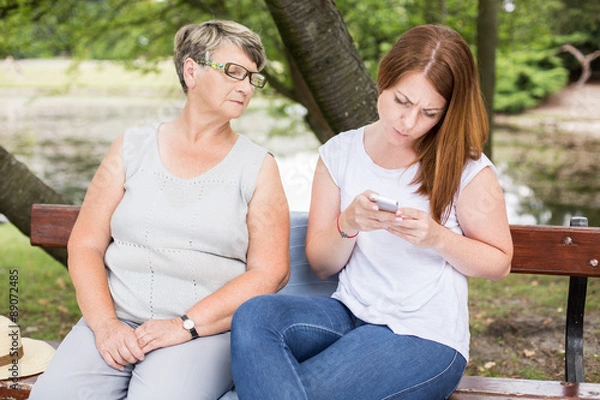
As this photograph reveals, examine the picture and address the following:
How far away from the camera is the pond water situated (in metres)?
10.6

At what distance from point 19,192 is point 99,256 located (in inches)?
66.2

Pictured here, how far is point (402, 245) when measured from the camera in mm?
2541

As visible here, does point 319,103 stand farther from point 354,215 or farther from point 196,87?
point 354,215

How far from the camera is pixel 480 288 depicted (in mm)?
5945

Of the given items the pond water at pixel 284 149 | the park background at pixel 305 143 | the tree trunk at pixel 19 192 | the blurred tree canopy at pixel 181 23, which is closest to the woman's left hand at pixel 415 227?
the park background at pixel 305 143

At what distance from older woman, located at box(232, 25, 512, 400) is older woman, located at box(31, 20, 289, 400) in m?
0.21

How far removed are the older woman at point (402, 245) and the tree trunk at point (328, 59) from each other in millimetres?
1123

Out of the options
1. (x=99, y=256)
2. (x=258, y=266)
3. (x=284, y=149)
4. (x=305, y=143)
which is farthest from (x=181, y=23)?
(x=305, y=143)

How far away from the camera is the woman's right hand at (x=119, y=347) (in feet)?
7.98

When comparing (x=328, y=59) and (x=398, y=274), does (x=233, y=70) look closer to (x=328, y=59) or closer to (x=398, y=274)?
(x=398, y=274)

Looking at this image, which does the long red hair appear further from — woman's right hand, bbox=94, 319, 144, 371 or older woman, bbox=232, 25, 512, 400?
woman's right hand, bbox=94, 319, 144, 371

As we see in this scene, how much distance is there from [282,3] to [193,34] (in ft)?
3.16

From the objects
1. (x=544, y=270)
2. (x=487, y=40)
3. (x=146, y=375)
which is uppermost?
(x=146, y=375)

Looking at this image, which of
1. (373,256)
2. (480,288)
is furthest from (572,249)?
(480,288)
